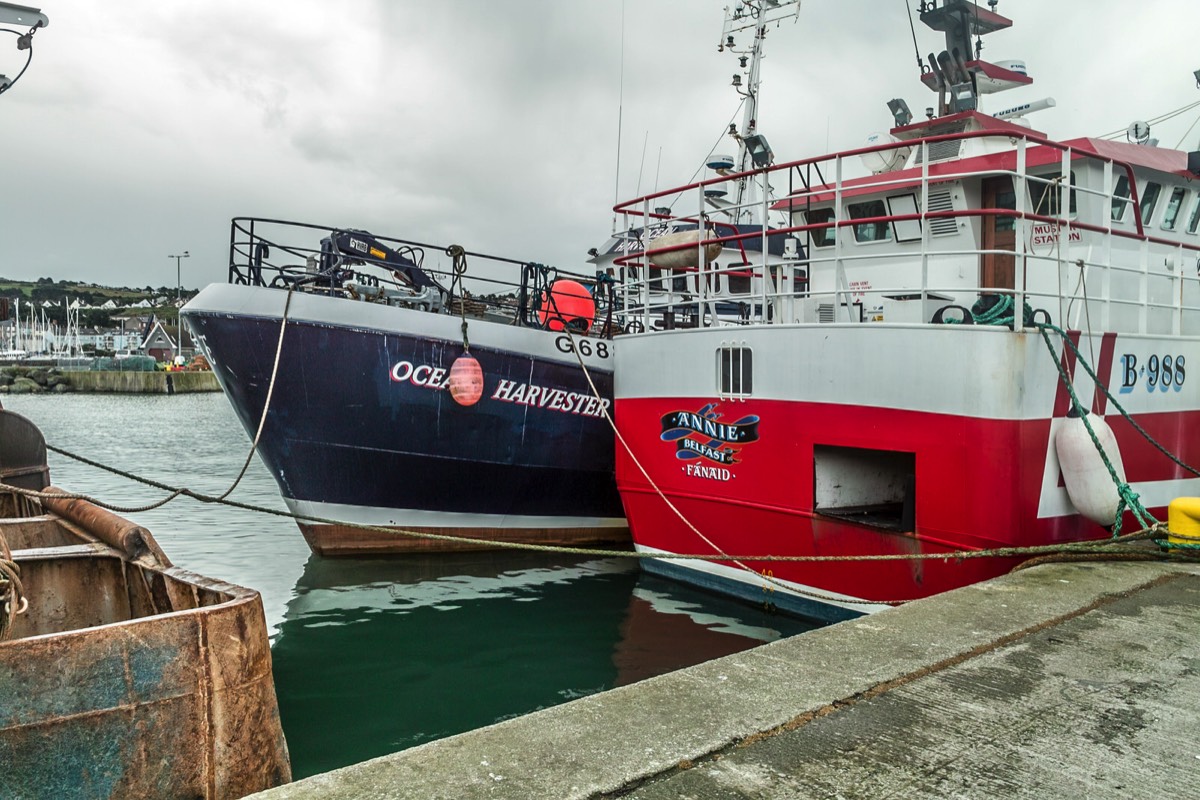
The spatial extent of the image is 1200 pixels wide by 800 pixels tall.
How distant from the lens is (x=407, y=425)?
9.45m

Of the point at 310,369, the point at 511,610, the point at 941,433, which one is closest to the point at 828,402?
the point at 941,433

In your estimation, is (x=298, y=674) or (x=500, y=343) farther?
(x=500, y=343)

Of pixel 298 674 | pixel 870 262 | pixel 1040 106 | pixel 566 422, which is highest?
pixel 1040 106

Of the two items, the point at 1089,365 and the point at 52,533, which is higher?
the point at 1089,365

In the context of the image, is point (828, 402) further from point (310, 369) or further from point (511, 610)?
point (310, 369)

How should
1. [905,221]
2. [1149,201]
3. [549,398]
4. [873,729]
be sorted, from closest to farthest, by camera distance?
[873,729]
[905,221]
[1149,201]
[549,398]

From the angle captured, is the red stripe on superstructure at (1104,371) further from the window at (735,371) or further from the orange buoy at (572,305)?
the orange buoy at (572,305)

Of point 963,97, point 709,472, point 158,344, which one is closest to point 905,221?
point 963,97

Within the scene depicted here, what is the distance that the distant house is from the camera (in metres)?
106

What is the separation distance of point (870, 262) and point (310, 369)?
5869 millimetres

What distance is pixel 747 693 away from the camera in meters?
3.30

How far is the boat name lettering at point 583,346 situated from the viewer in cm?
1017

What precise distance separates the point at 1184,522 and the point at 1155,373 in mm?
1979

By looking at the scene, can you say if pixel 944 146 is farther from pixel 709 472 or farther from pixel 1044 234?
pixel 709 472
